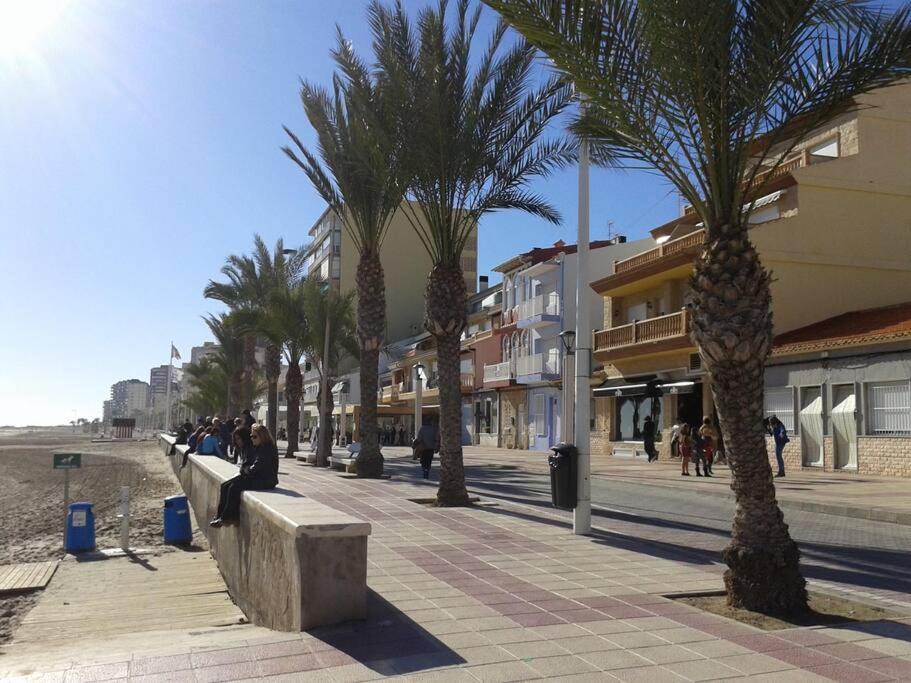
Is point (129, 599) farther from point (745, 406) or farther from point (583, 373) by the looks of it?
point (745, 406)

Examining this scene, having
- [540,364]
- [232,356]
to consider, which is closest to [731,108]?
[540,364]

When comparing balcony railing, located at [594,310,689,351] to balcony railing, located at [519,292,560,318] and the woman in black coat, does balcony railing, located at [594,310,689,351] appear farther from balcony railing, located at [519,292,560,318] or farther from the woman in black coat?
the woman in black coat

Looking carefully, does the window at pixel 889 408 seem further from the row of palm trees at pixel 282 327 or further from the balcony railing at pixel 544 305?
the balcony railing at pixel 544 305

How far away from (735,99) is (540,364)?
3235 centimetres

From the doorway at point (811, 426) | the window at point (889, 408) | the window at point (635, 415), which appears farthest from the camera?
the window at point (635, 415)

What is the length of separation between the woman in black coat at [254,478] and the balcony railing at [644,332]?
19.7 m

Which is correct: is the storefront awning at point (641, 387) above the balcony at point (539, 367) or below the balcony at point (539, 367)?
below

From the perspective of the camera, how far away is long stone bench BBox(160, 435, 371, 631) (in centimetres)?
534

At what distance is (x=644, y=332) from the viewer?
2934cm

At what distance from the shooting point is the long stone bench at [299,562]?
5.34 metres

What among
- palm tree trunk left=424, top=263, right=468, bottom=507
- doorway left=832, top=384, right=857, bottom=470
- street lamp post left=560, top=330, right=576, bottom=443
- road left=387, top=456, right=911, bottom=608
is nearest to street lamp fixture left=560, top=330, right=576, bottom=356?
street lamp post left=560, top=330, right=576, bottom=443

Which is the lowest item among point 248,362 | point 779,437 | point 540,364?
point 779,437

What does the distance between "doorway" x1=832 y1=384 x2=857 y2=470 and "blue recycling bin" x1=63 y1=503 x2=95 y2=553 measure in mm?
17987

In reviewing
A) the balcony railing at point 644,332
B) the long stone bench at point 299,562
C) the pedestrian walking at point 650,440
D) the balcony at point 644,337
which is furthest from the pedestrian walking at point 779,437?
the long stone bench at point 299,562
